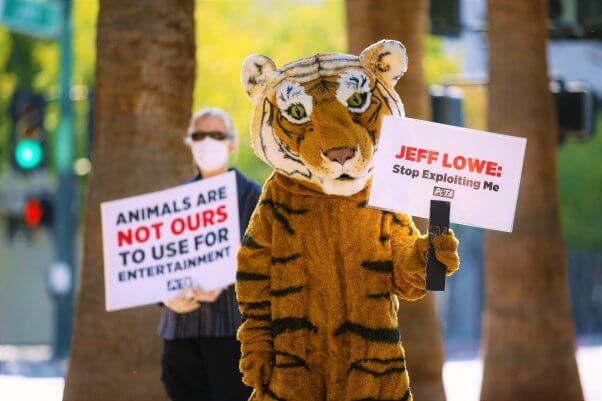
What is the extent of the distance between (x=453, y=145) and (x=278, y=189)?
2.42ft

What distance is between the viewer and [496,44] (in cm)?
1091

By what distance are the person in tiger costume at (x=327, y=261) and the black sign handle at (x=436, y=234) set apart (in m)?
0.04

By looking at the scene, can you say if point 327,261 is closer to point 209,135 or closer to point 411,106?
point 209,135

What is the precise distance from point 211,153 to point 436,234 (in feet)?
7.81

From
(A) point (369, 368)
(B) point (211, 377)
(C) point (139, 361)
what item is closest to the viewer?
(A) point (369, 368)

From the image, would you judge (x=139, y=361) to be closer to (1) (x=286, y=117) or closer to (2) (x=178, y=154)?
(2) (x=178, y=154)

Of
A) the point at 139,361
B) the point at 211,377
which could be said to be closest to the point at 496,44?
the point at 139,361

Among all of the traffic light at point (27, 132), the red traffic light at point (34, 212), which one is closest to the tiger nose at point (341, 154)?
the traffic light at point (27, 132)

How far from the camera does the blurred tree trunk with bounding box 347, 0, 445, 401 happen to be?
34.8 feet

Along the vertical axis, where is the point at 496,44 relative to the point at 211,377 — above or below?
above

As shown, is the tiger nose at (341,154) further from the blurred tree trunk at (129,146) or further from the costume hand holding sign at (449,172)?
the blurred tree trunk at (129,146)

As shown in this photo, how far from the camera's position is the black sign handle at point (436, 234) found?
210 inches

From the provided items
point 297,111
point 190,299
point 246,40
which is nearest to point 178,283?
point 190,299

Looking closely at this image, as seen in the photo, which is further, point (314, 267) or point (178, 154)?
point (178, 154)
